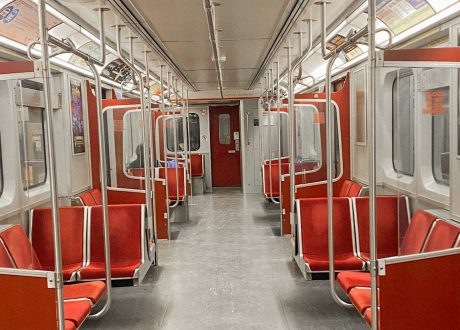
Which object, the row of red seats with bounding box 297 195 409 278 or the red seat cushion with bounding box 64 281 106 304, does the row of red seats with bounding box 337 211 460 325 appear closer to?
the row of red seats with bounding box 297 195 409 278

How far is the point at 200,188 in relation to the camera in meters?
11.8

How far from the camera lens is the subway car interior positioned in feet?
8.00

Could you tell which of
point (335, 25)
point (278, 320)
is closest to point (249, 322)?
point (278, 320)

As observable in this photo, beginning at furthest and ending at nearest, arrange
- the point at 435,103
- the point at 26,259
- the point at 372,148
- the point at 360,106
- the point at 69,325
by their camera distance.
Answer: the point at 360,106
the point at 26,259
the point at 435,103
the point at 69,325
the point at 372,148

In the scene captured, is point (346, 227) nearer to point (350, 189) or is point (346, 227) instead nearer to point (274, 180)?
point (350, 189)

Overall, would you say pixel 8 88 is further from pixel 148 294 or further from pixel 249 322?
pixel 249 322

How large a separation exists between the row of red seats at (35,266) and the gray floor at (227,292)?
1.78 feet

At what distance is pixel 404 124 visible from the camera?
389cm

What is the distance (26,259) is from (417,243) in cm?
283

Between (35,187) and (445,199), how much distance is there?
3.27 metres

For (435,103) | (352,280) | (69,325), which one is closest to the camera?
(69,325)

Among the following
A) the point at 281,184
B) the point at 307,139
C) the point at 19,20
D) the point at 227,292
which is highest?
the point at 19,20

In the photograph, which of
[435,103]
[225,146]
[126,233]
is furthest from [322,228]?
[225,146]

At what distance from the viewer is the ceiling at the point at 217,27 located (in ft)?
12.3
